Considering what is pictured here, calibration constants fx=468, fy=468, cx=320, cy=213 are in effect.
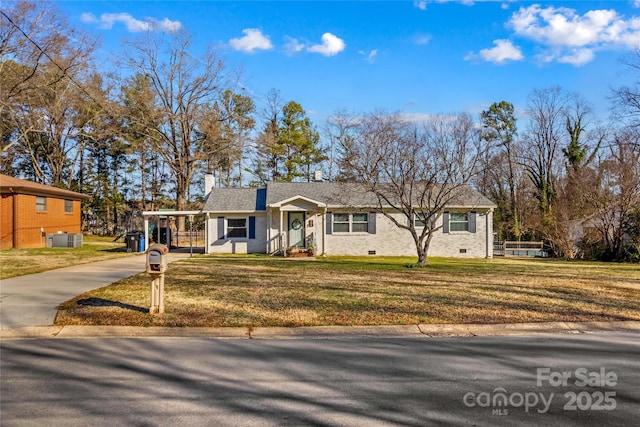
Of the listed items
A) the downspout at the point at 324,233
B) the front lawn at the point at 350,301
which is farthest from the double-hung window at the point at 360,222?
the front lawn at the point at 350,301

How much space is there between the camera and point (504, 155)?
4275 cm

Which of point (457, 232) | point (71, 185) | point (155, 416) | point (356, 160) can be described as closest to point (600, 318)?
point (155, 416)

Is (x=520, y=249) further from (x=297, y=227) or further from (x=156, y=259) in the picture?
(x=156, y=259)

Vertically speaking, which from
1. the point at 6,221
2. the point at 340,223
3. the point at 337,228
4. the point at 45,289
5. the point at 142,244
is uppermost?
the point at 6,221

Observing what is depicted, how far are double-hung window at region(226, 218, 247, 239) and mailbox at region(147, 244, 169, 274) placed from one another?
58.0ft

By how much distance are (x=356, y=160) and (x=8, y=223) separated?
56.9 ft

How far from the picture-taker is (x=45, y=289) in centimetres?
974

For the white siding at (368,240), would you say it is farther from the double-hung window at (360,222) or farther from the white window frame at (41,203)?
the white window frame at (41,203)

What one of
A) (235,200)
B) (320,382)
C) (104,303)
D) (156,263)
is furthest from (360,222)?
(320,382)

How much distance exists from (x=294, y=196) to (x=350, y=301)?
15.5 meters

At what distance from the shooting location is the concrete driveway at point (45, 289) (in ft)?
23.8

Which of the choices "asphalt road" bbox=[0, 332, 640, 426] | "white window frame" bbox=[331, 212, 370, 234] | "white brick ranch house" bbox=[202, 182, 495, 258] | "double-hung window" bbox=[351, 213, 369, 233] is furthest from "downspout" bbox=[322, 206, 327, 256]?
"asphalt road" bbox=[0, 332, 640, 426]

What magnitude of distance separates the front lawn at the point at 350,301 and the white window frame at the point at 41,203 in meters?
16.1

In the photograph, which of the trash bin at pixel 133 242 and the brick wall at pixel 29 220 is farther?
the trash bin at pixel 133 242
